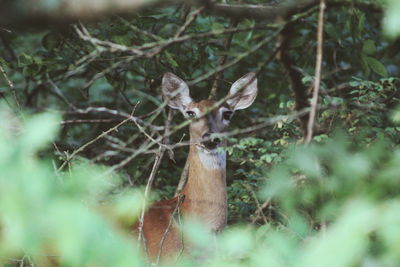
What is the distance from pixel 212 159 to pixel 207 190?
291 millimetres

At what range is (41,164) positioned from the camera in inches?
70.7

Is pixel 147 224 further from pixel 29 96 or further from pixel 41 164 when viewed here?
pixel 41 164

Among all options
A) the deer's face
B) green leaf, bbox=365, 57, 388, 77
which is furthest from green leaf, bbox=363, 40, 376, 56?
the deer's face

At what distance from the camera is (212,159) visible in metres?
5.41

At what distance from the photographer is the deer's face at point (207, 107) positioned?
5434 millimetres

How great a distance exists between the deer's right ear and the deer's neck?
1.99ft

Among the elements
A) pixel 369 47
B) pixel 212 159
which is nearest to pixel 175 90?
pixel 212 159

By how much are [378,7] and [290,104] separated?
1.42 meters

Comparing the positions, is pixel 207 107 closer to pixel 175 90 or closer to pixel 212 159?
pixel 212 159

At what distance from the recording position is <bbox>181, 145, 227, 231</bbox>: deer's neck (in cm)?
504

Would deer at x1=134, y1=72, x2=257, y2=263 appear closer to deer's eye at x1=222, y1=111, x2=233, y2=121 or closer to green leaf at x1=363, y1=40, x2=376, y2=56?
deer's eye at x1=222, y1=111, x2=233, y2=121

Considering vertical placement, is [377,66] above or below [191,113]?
above

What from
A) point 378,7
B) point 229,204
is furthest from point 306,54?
point 378,7

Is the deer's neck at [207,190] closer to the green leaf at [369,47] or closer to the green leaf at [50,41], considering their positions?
the green leaf at [50,41]
